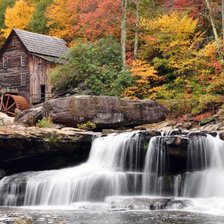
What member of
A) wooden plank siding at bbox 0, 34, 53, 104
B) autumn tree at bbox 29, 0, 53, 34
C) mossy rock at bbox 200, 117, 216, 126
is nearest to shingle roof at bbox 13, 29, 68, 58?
wooden plank siding at bbox 0, 34, 53, 104

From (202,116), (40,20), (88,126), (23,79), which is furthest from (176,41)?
(40,20)

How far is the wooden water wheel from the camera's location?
33.2 metres

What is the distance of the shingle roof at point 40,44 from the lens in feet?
115

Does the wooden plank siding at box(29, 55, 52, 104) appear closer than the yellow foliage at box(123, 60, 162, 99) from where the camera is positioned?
No

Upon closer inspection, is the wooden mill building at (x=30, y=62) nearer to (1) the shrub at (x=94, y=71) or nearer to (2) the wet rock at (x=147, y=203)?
(1) the shrub at (x=94, y=71)

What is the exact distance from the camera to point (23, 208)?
1516 cm

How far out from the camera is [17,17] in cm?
4512

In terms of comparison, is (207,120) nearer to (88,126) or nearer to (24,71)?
(88,126)

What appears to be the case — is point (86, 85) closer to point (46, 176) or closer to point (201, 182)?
point (46, 176)

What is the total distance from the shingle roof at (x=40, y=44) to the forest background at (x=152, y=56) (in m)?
2.94

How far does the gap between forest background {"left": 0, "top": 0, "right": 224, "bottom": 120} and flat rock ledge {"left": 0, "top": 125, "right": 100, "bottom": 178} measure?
253 inches

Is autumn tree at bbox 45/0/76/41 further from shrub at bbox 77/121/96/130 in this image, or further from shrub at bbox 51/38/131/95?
shrub at bbox 77/121/96/130

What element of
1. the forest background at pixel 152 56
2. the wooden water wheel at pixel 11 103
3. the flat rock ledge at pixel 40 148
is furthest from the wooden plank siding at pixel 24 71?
the flat rock ledge at pixel 40 148

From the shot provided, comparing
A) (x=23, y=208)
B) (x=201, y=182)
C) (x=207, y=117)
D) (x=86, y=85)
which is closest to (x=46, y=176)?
(x=23, y=208)
